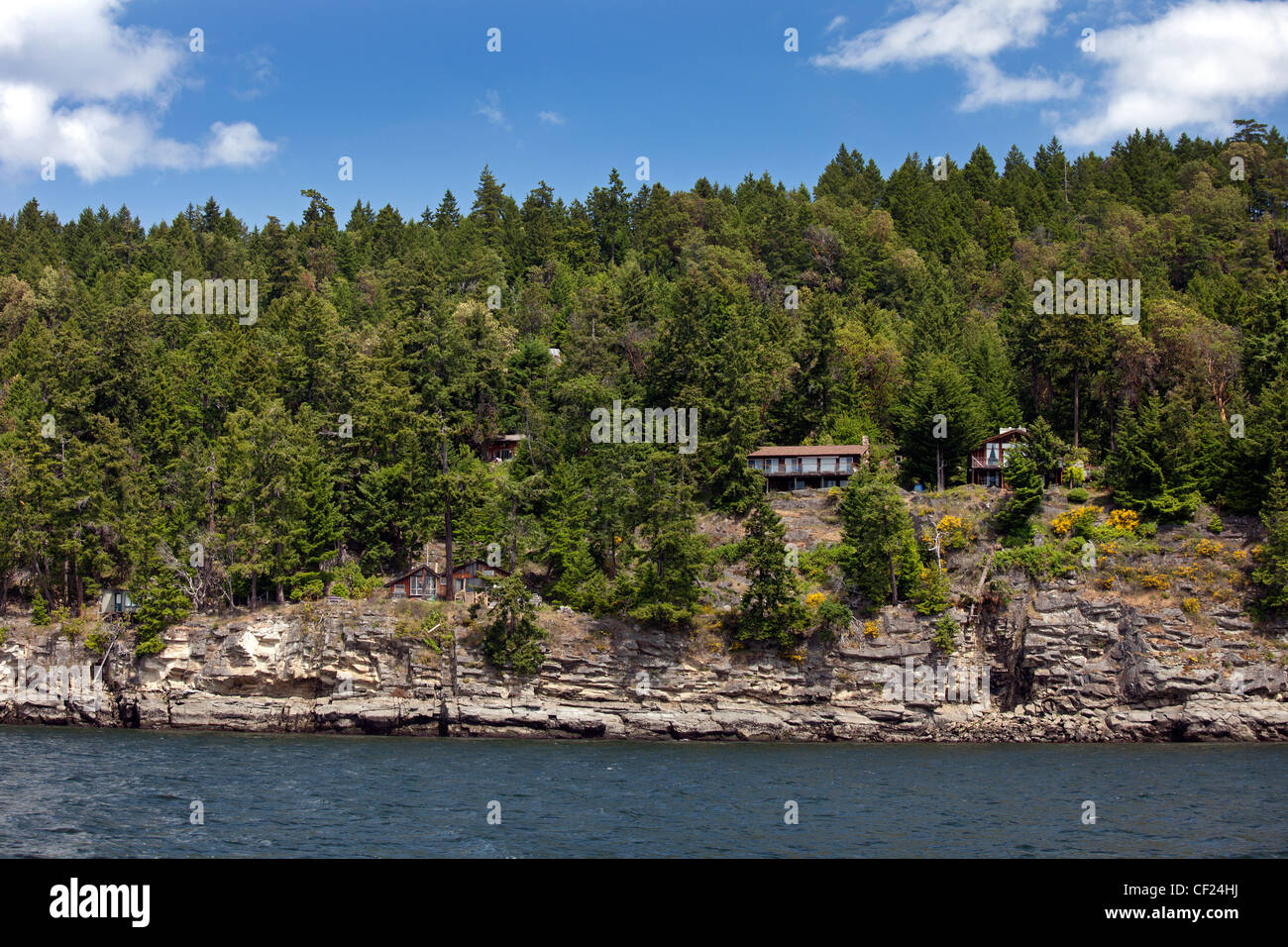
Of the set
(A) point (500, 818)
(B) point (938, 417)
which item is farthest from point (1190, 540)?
(A) point (500, 818)

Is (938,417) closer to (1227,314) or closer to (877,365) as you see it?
(877,365)

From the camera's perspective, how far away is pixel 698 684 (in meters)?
61.1

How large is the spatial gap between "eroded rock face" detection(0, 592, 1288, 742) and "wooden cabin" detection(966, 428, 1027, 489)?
1645 cm

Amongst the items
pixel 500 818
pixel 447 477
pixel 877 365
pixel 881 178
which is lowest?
pixel 500 818

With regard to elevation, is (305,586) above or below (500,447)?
below

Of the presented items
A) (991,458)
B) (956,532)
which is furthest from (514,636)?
(991,458)

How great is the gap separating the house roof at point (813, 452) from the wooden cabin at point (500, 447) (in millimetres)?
20052

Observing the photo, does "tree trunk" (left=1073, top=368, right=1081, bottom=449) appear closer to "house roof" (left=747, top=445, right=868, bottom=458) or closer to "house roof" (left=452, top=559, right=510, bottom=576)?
"house roof" (left=747, top=445, right=868, bottom=458)

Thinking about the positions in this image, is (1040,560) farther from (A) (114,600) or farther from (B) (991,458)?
(A) (114,600)

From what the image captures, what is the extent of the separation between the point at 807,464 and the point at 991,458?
13.0 m

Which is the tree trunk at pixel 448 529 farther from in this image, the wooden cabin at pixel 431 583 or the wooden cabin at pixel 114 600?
the wooden cabin at pixel 114 600

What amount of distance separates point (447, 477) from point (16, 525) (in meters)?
27.0

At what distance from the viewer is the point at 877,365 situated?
89000 millimetres

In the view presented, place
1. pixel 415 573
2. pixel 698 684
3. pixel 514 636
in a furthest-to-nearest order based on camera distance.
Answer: pixel 415 573 < pixel 698 684 < pixel 514 636
